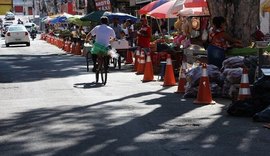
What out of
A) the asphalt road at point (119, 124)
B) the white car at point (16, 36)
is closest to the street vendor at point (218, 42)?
the asphalt road at point (119, 124)

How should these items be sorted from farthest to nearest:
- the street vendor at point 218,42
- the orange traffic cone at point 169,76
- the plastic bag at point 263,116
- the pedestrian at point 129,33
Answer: the pedestrian at point 129,33 → the orange traffic cone at point 169,76 → the street vendor at point 218,42 → the plastic bag at point 263,116

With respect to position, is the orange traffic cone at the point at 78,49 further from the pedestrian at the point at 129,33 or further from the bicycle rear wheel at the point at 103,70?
the bicycle rear wheel at the point at 103,70

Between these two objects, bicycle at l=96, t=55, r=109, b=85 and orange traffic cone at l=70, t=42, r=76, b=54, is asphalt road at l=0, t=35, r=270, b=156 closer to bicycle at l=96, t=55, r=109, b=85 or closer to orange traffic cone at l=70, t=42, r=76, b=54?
bicycle at l=96, t=55, r=109, b=85

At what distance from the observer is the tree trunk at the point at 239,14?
47.9 ft

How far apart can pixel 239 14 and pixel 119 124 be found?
717cm

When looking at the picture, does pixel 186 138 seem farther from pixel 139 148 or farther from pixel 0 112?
pixel 0 112

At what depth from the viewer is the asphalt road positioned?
6883mm

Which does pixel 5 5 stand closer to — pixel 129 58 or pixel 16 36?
pixel 16 36

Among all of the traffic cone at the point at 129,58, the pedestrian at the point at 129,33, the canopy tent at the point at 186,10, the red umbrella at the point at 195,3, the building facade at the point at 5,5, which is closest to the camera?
the red umbrella at the point at 195,3

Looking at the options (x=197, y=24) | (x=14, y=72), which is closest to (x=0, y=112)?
(x=14, y=72)

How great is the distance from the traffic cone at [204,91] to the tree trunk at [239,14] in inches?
174

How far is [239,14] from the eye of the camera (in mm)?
14617

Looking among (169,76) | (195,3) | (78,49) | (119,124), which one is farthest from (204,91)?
(78,49)

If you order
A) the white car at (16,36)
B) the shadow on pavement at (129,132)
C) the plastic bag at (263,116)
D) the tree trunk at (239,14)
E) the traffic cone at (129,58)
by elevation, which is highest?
the tree trunk at (239,14)
